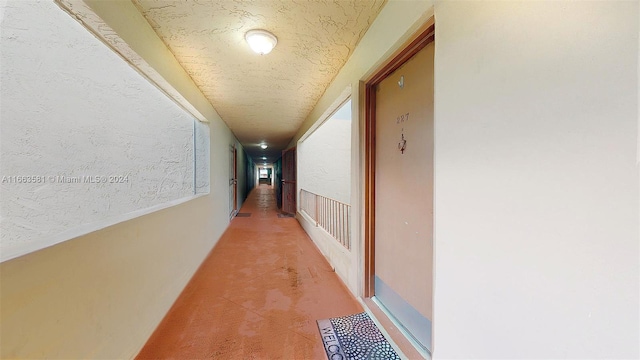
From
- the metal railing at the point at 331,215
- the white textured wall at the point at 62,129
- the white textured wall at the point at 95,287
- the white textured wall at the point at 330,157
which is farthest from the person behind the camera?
the white textured wall at the point at 330,157

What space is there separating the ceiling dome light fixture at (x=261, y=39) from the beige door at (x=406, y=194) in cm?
93

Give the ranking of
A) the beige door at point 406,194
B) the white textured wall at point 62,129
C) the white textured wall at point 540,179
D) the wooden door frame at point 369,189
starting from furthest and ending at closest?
the wooden door frame at point 369,189
the beige door at point 406,194
the white textured wall at point 62,129
the white textured wall at point 540,179

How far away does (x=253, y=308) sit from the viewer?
1.80 m

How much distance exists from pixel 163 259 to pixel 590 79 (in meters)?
2.50

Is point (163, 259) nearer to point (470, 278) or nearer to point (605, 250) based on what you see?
point (470, 278)

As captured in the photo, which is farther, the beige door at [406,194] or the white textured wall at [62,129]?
the beige door at [406,194]

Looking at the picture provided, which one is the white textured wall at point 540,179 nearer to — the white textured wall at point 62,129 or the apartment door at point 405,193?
the apartment door at point 405,193

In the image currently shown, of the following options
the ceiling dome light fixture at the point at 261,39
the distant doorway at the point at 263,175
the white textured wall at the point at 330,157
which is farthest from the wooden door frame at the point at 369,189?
the distant doorway at the point at 263,175

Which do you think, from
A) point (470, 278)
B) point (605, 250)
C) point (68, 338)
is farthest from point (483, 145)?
point (68, 338)

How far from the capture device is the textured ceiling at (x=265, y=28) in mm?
1383

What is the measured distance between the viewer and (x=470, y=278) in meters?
0.85

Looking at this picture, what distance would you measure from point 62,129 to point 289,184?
5248 mm

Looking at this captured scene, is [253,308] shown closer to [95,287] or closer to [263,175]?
[95,287]

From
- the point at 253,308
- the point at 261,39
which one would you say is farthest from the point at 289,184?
the point at 261,39
